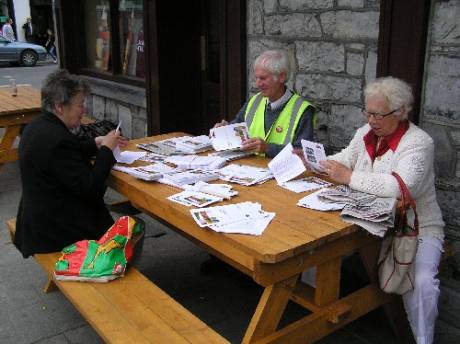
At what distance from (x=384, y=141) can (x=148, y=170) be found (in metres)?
1.33

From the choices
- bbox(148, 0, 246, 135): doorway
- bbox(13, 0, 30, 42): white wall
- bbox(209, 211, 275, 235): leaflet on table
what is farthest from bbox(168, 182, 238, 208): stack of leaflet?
bbox(13, 0, 30, 42): white wall

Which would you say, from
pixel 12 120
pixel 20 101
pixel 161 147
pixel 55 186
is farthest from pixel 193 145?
pixel 20 101

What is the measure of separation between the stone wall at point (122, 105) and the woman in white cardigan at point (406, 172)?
12.9 ft

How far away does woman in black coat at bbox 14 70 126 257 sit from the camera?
9.64 ft

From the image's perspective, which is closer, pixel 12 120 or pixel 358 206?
pixel 358 206

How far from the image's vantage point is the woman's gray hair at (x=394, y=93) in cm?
267

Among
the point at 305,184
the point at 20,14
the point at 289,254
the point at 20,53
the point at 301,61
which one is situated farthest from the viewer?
the point at 20,14

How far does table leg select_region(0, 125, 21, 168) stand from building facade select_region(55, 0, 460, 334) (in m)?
1.42

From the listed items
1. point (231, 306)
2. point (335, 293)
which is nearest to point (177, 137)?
point (231, 306)

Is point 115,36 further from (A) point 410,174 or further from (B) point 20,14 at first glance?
(B) point 20,14

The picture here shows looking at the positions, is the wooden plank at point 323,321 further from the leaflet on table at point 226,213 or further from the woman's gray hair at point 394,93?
the woman's gray hair at point 394,93

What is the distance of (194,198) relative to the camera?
8.66 feet

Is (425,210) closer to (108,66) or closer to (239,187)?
(239,187)

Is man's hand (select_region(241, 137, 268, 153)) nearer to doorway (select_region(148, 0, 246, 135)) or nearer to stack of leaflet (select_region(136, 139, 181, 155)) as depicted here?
stack of leaflet (select_region(136, 139, 181, 155))
